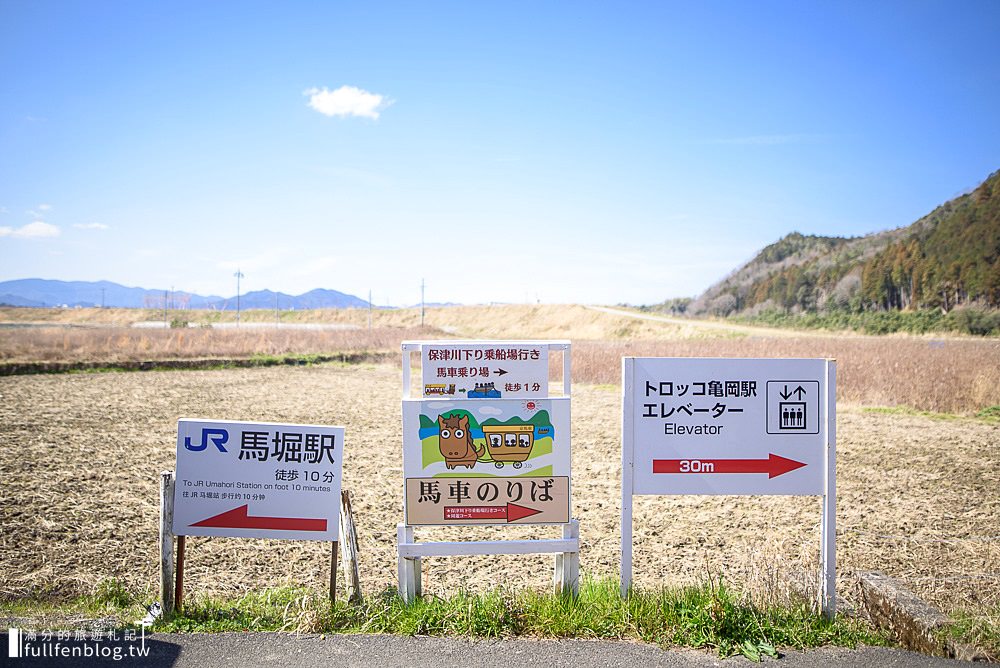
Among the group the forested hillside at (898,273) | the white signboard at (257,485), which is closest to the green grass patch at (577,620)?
the white signboard at (257,485)

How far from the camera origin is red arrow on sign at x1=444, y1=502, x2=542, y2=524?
3.02 meters

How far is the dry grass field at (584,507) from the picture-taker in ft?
13.2

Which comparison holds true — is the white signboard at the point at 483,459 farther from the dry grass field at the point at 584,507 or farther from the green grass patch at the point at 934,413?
the green grass patch at the point at 934,413

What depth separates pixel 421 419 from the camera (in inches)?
118

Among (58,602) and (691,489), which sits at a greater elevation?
(691,489)

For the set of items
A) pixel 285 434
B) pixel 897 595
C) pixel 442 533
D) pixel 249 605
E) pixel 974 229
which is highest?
pixel 974 229

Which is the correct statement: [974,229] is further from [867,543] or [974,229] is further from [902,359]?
[867,543]

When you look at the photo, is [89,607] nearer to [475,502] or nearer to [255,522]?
[255,522]

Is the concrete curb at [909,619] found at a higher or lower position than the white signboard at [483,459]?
lower

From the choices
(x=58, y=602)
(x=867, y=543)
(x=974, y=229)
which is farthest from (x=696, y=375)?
(x=974, y=229)

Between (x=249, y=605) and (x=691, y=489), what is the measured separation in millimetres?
2266

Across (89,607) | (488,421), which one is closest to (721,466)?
(488,421)

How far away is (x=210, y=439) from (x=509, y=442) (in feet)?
4.90

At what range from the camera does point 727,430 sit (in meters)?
3.05
